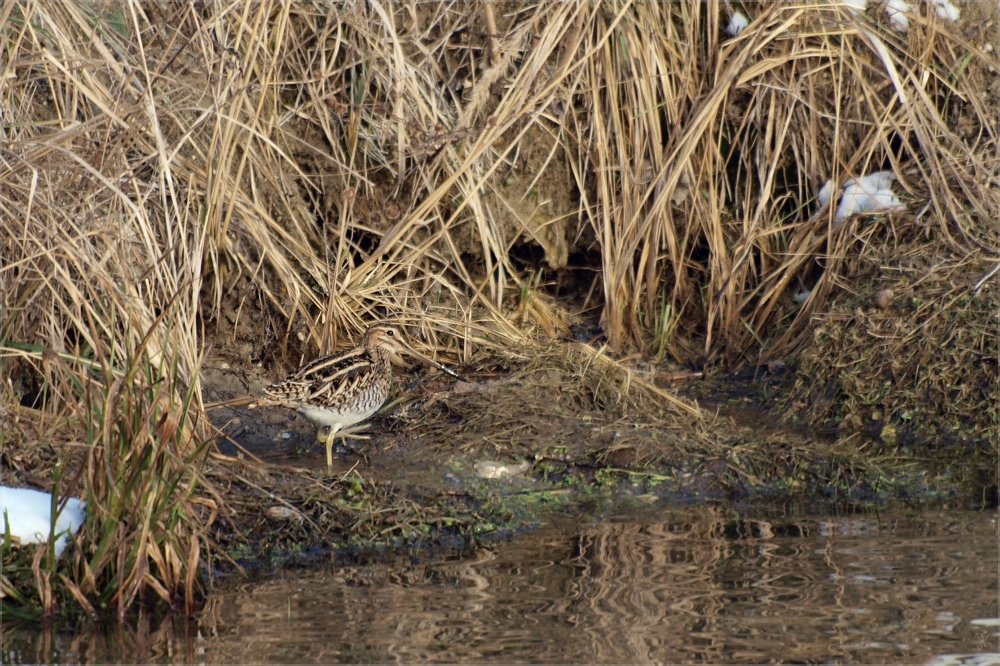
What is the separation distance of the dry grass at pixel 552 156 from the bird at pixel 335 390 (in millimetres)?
537

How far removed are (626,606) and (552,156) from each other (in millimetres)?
3580

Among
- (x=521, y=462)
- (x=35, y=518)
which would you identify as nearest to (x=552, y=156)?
(x=521, y=462)

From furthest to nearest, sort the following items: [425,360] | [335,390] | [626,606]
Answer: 1. [425,360]
2. [335,390]
3. [626,606]

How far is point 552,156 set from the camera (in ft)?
23.7

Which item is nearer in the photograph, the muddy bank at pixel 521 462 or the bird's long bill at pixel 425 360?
the muddy bank at pixel 521 462

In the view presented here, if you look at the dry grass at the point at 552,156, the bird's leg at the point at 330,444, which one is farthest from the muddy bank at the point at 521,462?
the dry grass at the point at 552,156

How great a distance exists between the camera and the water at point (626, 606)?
12.5ft

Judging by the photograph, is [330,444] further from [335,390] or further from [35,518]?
[35,518]

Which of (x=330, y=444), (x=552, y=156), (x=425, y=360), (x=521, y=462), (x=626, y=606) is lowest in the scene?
(x=626, y=606)

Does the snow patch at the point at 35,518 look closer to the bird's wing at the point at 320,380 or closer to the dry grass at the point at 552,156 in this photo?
the bird's wing at the point at 320,380

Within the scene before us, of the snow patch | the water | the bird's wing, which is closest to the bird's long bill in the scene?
the bird's wing

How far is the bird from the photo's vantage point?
592 cm

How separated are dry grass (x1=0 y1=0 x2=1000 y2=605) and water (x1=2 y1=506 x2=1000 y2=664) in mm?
2115

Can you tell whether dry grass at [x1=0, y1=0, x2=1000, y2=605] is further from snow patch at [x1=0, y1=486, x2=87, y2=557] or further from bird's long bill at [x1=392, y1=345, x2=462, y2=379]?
snow patch at [x1=0, y1=486, x2=87, y2=557]
